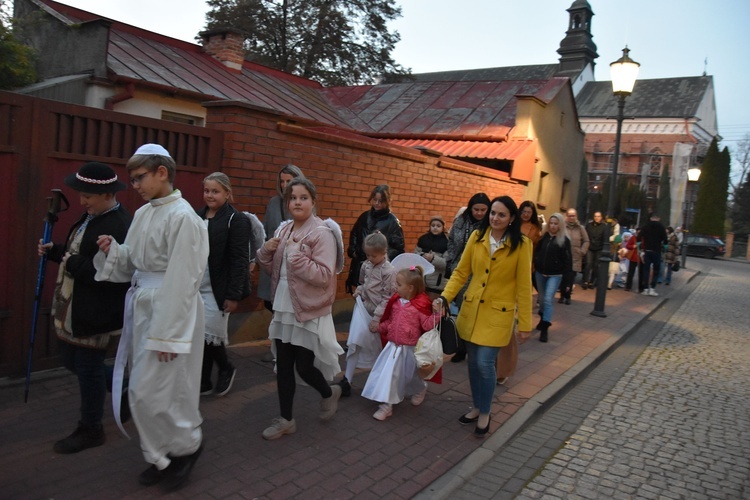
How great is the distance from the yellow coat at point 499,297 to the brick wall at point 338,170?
276 cm

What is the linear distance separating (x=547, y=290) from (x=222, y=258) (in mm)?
5158

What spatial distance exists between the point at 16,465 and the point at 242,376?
2098 millimetres

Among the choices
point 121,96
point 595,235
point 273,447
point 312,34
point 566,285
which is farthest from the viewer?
point 312,34

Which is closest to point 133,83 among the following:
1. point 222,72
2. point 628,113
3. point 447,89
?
point 222,72

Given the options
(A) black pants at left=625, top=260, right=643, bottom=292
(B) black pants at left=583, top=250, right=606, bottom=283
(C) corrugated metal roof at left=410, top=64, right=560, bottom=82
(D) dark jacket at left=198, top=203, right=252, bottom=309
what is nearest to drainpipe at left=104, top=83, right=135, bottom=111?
(D) dark jacket at left=198, top=203, right=252, bottom=309

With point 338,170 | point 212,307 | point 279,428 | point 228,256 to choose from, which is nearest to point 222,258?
point 228,256

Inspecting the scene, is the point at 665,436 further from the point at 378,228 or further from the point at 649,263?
the point at 649,263

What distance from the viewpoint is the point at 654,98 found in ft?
210

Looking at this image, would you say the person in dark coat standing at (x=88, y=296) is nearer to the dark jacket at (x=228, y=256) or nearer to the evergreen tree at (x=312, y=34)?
the dark jacket at (x=228, y=256)

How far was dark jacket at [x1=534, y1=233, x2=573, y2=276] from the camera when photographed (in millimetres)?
7934

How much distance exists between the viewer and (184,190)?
5.48 m

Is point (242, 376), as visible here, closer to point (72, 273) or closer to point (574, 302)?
point (72, 273)

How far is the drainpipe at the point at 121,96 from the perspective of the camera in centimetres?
1028

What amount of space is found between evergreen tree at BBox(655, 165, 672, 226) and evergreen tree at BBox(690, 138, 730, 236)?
473 cm
